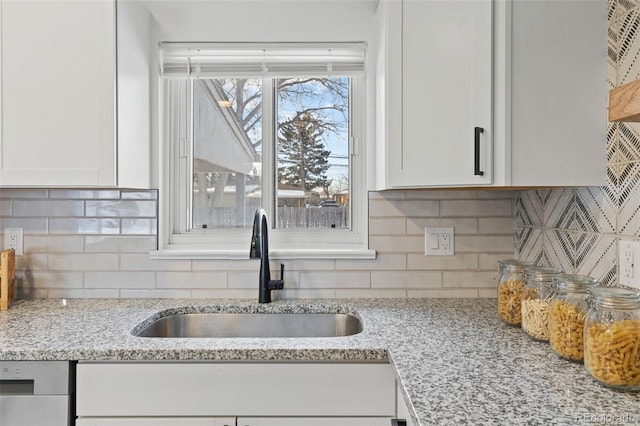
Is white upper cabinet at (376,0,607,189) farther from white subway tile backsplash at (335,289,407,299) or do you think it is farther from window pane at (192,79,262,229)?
window pane at (192,79,262,229)

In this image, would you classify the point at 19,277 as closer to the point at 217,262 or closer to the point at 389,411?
the point at 217,262

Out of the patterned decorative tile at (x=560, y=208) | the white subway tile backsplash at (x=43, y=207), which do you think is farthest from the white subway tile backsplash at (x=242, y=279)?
the patterned decorative tile at (x=560, y=208)

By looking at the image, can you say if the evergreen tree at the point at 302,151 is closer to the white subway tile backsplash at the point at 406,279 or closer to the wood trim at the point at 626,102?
the white subway tile backsplash at the point at 406,279

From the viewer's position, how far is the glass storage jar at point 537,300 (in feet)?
4.24

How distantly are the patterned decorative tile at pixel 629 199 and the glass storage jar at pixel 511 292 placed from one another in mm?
330

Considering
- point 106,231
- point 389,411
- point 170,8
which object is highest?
point 170,8

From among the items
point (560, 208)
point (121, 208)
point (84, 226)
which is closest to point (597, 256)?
point (560, 208)

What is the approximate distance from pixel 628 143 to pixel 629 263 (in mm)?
331

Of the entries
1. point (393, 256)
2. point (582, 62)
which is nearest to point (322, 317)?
point (393, 256)

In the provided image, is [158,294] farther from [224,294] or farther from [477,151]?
[477,151]

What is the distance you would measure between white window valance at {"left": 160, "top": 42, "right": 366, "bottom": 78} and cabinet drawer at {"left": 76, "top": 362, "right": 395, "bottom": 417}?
128 cm

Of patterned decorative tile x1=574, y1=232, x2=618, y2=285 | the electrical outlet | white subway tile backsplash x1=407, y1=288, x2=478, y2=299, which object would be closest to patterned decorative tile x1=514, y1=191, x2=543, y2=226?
patterned decorative tile x1=574, y1=232, x2=618, y2=285

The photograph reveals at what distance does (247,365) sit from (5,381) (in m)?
0.70

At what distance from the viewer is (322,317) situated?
5.97 ft
